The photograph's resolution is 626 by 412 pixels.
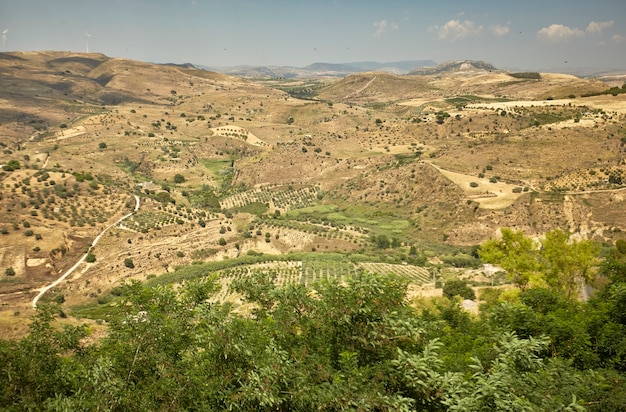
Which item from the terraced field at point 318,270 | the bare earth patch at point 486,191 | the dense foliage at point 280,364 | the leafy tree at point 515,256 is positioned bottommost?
the terraced field at point 318,270

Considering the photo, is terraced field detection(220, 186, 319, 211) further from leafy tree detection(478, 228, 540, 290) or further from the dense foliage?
the dense foliage

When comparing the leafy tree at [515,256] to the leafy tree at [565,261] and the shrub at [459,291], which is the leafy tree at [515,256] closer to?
the leafy tree at [565,261]

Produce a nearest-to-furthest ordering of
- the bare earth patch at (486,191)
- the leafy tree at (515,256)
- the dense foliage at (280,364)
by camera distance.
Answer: the dense foliage at (280,364)
the leafy tree at (515,256)
the bare earth patch at (486,191)

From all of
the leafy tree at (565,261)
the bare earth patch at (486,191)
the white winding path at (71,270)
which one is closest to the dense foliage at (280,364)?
the leafy tree at (565,261)

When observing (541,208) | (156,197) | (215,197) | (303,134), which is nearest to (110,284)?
(156,197)

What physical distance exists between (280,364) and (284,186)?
102m

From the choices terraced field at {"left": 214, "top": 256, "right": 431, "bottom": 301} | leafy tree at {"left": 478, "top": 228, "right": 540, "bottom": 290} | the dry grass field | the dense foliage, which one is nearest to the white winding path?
the dry grass field

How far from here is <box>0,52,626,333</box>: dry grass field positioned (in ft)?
201

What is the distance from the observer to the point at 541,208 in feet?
231

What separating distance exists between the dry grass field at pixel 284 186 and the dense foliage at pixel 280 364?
28.6 metres

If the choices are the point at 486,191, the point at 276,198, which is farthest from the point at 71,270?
the point at 486,191

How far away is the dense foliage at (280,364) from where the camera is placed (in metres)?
9.38

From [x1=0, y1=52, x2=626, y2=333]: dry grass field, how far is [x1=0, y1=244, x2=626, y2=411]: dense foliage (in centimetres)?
2863

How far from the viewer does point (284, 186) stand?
110875 mm
